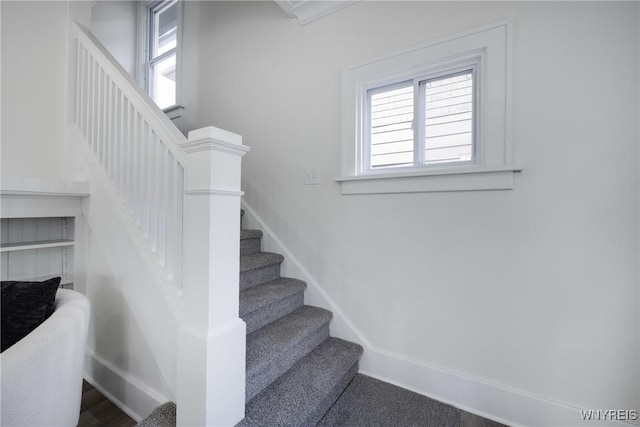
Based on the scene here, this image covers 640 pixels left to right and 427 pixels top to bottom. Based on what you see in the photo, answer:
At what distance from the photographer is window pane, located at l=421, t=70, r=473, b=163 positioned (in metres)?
1.58

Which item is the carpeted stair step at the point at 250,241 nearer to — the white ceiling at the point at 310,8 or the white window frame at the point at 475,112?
the white window frame at the point at 475,112

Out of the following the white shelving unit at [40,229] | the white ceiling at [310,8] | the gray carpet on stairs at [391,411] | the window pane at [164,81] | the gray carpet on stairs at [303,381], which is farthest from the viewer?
the window pane at [164,81]

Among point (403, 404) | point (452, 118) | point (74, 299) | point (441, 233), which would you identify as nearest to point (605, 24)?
point (452, 118)

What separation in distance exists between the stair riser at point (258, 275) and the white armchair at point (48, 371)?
2.66 feet

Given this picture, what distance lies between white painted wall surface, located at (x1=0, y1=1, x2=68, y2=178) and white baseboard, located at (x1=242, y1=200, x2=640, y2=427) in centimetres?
194

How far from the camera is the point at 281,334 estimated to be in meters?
1.57

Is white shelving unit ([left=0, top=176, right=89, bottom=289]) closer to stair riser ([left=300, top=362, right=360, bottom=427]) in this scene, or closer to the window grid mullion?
stair riser ([left=300, top=362, right=360, bottom=427])

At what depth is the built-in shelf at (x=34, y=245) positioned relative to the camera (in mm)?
1565

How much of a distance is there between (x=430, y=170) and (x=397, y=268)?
2.08 ft

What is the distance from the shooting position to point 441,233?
1.59 metres

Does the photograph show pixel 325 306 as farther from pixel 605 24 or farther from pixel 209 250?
pixel 605 24

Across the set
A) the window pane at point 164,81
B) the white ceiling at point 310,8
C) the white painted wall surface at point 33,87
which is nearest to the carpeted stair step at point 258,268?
the white painted wall surface at point 33,87

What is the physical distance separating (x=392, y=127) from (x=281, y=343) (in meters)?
1.51

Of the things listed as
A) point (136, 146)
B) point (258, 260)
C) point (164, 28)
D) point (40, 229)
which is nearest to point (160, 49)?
point (164, 28)
